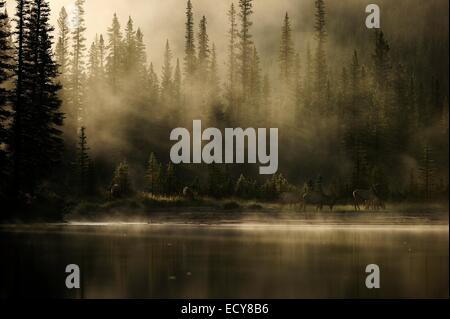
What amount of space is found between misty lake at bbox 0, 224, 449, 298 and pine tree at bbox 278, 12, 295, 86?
240 feet

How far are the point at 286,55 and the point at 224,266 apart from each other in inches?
3374

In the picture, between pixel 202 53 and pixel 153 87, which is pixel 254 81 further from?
pixel 153 87

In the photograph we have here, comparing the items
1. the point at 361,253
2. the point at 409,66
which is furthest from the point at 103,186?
the point at 409,66

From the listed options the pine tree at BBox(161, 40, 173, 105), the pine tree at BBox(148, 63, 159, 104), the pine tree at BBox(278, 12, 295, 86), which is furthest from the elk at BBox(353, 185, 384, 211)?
the pine tree at BBox(148, 63, 159, 104)

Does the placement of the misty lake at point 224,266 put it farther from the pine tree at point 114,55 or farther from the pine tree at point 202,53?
the pine tree at point 114,55

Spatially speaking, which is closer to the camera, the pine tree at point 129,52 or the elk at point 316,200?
the elk at point 316,200

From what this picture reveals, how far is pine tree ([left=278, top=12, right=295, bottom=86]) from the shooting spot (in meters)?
104

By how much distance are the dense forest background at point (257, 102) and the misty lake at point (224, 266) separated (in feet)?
93.9

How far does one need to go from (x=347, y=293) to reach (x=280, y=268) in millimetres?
4605

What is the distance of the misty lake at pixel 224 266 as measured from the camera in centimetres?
1811

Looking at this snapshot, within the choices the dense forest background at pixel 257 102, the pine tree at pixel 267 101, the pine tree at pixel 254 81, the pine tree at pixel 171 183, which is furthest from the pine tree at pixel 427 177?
the pine tree at pixel 254 81

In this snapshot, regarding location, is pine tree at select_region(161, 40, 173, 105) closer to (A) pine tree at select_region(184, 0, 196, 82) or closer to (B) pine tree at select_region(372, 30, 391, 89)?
(A) pine tree at select_region(184, 0, 196, 82)

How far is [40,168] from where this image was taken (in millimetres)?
54781

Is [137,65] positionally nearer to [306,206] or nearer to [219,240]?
[306,206]
